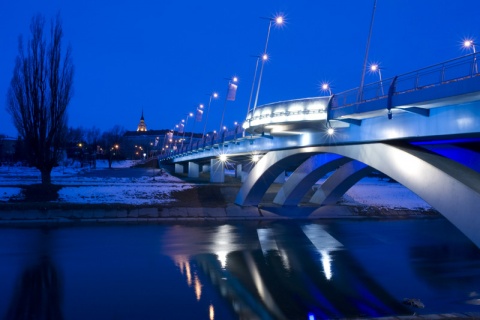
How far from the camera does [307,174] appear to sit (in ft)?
99.5

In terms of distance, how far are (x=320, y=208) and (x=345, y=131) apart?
16.9 m

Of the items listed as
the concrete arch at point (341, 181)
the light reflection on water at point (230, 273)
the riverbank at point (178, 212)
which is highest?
the concrete arch at point (341, 181)

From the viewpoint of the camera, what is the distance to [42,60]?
37.9 m

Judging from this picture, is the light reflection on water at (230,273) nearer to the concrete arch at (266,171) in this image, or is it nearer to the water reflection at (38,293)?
the water reflection at (38,293)

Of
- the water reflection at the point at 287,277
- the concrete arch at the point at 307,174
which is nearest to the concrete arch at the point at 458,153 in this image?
the water reflection at the point at 287,277

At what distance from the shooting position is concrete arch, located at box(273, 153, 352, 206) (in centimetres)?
2843

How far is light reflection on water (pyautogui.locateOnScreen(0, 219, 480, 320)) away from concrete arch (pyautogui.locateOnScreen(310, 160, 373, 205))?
4579mm

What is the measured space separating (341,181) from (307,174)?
Result: 3.79 meters

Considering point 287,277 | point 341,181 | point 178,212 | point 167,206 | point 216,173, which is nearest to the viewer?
point 287,277

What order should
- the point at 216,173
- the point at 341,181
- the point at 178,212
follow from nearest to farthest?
the point at 341,181, the point at 178,212, the point at 216,173

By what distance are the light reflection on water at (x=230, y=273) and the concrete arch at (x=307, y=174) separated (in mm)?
4211

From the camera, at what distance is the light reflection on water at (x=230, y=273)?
37.8ft

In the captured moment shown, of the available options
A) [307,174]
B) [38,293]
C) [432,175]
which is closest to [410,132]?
[432,175]

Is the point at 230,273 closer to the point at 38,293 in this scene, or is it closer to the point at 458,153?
the point at 38,293
